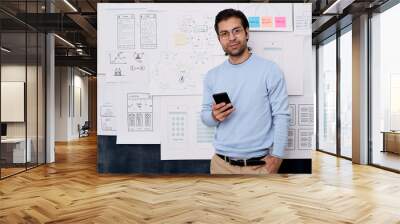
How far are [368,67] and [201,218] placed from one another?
593 centimetres

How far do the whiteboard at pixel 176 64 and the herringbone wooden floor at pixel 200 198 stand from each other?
0.65 metres

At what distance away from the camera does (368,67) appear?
8.48 meters

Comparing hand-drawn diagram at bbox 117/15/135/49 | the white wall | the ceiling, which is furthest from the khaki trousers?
the white wall

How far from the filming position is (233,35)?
427 centimetres

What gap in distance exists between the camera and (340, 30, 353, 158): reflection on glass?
9336mm

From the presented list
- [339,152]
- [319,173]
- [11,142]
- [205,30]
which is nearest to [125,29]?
[205,30]

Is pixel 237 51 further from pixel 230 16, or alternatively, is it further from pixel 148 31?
pixel 148 31

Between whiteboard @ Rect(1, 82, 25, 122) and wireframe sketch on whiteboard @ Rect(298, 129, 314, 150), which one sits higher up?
whiteboard @ Rect(1, 82, 25, 122)

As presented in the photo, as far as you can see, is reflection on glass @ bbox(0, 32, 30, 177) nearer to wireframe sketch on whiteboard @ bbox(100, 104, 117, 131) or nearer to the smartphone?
wireframe sketch on whiteboard @ bbox(100, 104, 117, 131)

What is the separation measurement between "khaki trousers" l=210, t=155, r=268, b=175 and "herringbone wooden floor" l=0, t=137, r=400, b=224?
43 cm


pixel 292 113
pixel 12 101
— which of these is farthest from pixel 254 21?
pixel 12 101

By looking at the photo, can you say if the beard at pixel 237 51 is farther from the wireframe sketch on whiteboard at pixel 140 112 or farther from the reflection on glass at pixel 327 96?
the reflection on glass at pixel 327 96

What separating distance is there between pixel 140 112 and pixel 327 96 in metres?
7.61

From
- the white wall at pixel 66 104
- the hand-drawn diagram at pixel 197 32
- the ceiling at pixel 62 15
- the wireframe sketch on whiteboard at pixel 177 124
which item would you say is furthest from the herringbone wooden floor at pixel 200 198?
the white wall at pixel 66 104
